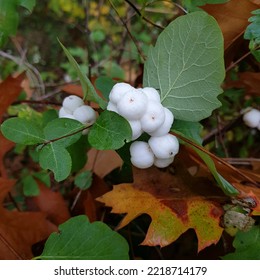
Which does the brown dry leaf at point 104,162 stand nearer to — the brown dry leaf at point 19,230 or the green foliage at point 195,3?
the brown dry leaf at point 19,230

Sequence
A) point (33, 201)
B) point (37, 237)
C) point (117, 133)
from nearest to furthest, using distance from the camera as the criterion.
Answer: point (117, 133) < point (37, 237) < point (33, 201)

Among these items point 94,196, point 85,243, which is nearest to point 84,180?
point 94,196

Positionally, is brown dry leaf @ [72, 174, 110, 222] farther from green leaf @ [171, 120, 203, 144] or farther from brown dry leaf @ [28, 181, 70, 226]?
green leaf @ [171, 120, 203, 144]

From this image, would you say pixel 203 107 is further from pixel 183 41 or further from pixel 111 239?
pixel 111 239

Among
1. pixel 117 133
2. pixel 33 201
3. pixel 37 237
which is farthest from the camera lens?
pixel 33 201

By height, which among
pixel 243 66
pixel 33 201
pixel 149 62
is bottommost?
pixel 33 201

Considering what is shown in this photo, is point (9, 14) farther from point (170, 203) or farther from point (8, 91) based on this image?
point (170, 203)

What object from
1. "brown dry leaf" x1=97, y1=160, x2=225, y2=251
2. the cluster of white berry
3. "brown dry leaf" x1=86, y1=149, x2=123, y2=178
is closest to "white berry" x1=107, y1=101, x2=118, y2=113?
the cluster of white berry
